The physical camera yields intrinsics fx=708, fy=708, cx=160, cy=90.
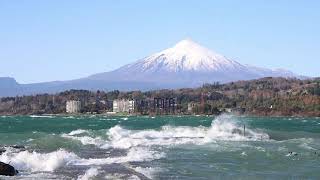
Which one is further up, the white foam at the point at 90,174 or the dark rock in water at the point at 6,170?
the dark rock in water at the point at 6,170

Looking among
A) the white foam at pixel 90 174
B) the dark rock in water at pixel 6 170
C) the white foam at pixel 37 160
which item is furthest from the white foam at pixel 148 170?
the dark rock in water at pixel 6 170

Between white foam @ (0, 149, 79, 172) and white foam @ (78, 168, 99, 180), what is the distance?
9.85 ft

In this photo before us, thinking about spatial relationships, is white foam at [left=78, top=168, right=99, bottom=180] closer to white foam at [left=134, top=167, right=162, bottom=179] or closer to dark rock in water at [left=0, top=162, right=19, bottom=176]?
white foam at [left=134, top=167, right=162, bottom=179]

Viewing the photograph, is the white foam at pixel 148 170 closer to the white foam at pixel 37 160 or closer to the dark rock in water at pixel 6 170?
the white foam at pixel 37 160

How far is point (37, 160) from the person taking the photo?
125ft

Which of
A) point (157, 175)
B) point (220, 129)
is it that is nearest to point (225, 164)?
point (157, 175)

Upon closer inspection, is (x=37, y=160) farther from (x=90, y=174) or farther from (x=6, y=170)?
(x=90, y=174)

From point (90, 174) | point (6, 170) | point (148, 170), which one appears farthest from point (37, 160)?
point (90, 174)

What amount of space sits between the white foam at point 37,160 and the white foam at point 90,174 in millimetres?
3001

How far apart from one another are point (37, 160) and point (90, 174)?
22.7 feet

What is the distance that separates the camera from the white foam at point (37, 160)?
119ft

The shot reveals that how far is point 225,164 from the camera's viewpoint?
1554 inches

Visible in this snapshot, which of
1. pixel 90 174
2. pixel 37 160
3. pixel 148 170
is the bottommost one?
pixel 148 170

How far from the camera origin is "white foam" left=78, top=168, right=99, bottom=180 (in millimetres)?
31111
